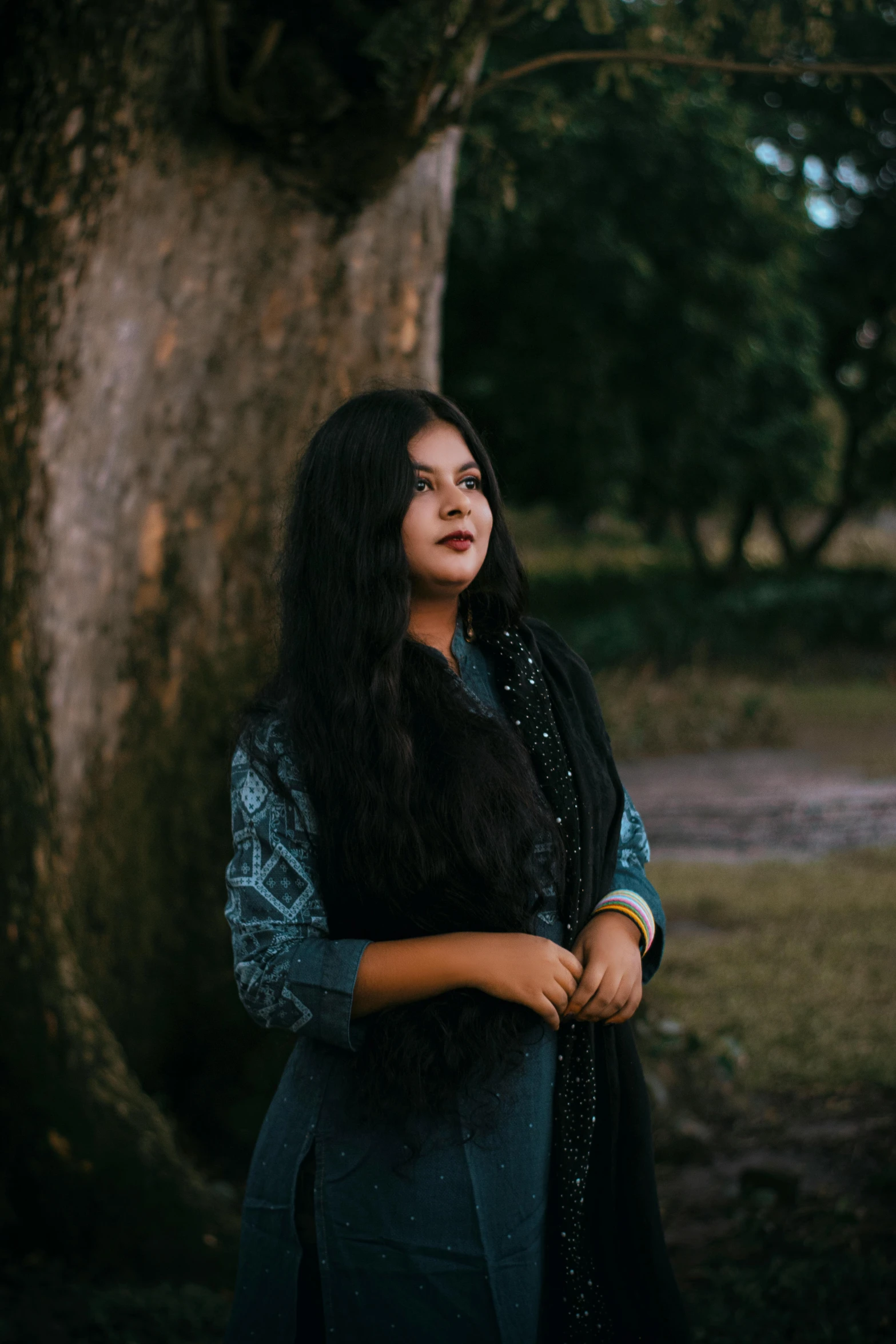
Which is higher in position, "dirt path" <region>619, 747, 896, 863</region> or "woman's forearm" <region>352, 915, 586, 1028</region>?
"woman's forearm" <region>352, 915, 586, 1028</region>

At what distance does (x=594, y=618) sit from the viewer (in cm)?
1828

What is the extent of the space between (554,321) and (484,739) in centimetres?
→ 1200

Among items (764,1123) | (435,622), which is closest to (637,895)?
(435,622)

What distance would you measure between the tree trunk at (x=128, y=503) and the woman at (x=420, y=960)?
1309 millimetres

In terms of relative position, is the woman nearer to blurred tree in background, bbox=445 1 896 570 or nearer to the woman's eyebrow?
the woman's eyebrow

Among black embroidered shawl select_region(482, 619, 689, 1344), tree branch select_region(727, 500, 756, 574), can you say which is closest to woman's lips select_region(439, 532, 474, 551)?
black embroidered shawl select_region(482, 619, 689, 1344)

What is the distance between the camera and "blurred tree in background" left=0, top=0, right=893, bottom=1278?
2.86 meters

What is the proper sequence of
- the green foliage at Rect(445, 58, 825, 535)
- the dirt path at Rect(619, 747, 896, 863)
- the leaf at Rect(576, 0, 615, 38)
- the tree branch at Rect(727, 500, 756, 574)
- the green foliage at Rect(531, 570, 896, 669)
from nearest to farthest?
the leaf at Rect(576, 0, 615, 38) → the dirt path at Rect(619, 747, 896, 863) → the green foliage at Rect(445, 58, 825, 535) → the green foliage at Rect(531, 570, 896, 669) → the tree branch at Rect(727, 500, 756, 574)

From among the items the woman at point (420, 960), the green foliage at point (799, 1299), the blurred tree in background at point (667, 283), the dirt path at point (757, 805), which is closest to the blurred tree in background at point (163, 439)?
the green foliage at point (799, 1299)

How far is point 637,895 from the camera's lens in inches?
70.2

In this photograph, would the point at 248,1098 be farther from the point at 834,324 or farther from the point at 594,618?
the point at 834,324

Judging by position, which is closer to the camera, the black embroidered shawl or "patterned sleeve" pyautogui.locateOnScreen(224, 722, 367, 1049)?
"patterned sleeve" pyautogui.locateOnScreen(224, 722, 367, 1049)

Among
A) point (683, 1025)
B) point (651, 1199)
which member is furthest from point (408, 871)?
point (683, 1025)

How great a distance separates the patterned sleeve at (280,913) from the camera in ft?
5.10
